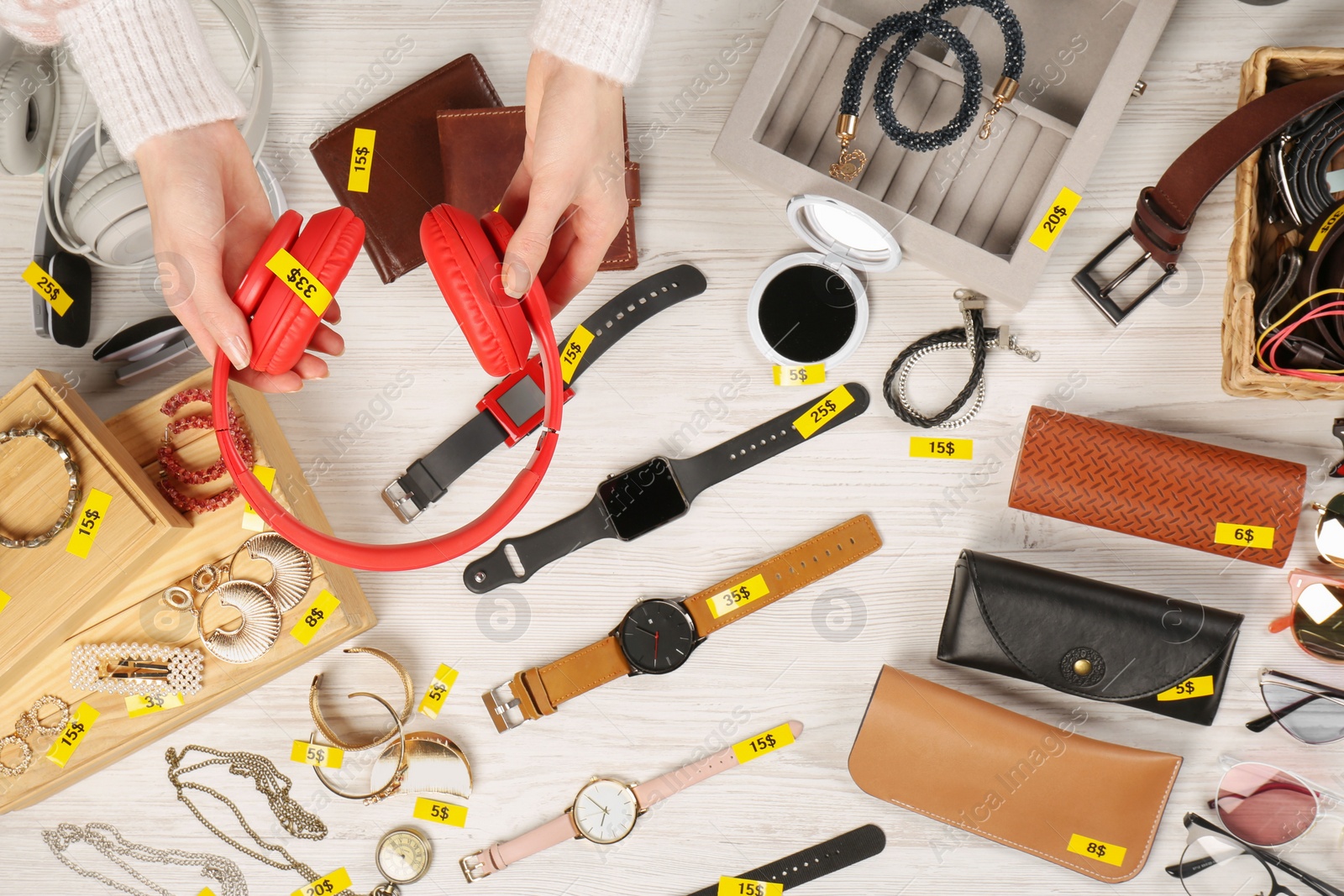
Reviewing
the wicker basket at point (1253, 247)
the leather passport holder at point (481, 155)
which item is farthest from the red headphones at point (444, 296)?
the wicker basket at point (1253, 247)

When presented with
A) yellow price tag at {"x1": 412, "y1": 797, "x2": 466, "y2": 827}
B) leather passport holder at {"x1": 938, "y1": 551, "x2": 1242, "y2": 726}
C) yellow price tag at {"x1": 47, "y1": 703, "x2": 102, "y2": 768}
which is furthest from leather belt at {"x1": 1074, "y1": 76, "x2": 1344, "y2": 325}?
yellow price tag at {"x1": 47, "y1": 703, "x2": 102, "y2": 768}

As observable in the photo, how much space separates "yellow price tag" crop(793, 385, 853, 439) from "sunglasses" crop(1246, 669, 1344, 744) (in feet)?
2.45

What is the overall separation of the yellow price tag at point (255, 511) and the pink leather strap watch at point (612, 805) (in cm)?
60

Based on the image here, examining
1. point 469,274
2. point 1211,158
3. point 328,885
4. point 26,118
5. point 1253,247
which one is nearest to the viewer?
point 469,274

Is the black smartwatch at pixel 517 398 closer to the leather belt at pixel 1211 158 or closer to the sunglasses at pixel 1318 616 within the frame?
the leather belt at pixel 1211 158

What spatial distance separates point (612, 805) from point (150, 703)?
0.69 meters

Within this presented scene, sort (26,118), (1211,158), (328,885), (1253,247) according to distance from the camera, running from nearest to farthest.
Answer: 1. (1211,158)
2. (1253,247)
3. (26,118)
4. (328,885)

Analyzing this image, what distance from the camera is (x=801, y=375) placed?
1.22 meters

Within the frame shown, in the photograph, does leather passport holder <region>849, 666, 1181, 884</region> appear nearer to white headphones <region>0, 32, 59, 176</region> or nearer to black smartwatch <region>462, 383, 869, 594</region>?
black smartwatch <region>462, 383, 869, 594</region>

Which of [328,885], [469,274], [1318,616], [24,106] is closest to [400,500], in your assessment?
[469,274]

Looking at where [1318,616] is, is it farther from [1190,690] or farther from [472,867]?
[472,867]

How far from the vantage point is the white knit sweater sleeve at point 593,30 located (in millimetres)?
844

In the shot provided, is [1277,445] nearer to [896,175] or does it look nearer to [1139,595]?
[1139,595]

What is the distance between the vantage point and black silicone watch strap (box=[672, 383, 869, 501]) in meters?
1.22
